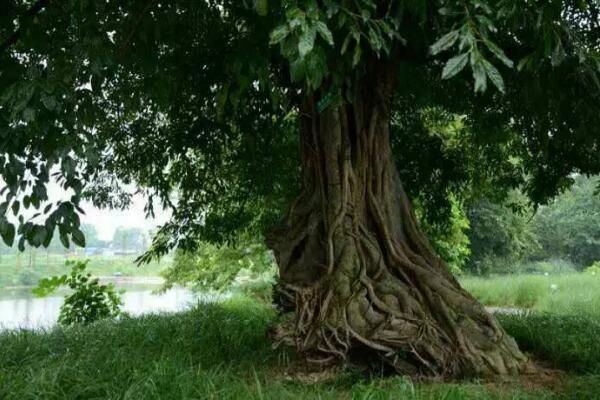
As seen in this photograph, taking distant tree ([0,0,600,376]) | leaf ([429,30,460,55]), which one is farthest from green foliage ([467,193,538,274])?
leaf ([429,30,460,55])

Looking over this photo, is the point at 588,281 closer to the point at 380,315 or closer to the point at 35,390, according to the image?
the point at 380,315

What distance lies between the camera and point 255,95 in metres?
5.77

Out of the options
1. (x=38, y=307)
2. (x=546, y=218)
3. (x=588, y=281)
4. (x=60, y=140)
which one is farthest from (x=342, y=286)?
(x=546, y=218)

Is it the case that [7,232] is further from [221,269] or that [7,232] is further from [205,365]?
[221,269]

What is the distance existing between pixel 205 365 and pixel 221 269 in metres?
7.78

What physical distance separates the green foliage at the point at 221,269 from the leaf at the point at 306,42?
9189 millimetres

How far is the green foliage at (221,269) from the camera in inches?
454

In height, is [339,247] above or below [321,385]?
above

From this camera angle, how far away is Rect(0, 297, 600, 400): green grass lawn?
10.9 feet

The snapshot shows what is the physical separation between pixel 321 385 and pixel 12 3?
9.01ft

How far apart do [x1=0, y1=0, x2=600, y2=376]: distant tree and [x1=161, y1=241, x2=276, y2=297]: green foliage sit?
138 inches

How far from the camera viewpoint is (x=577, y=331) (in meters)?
5.62

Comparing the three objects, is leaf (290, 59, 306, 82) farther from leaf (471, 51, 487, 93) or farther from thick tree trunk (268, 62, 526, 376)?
thick tree trunk (268, 62, 526, 376)

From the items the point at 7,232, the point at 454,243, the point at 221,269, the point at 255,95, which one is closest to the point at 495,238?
the point at 454,243
